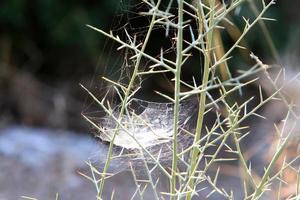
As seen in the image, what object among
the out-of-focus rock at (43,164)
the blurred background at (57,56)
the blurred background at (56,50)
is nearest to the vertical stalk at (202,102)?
the out-of-focus rock at (43,164)

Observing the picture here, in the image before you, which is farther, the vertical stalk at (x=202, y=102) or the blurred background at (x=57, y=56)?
the blurred background at (x=57, y=56)

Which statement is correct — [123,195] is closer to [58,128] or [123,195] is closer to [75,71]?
[58,128]

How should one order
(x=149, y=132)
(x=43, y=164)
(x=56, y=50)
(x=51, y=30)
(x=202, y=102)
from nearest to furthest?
(x=202, y=102) → (x=149, y=132) → (x=43, y=164) → (x=51, y=30) → (x=56, y=50)

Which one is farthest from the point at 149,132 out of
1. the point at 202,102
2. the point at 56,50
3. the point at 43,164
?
the point at 56,50

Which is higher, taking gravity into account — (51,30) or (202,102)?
(202,102)

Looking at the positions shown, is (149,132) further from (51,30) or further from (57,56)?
(57,56)

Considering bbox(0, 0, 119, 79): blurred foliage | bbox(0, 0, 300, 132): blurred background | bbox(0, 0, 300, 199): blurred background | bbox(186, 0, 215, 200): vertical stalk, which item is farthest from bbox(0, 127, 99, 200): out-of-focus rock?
bbox(186, 0, 215, 200): vertical stalk

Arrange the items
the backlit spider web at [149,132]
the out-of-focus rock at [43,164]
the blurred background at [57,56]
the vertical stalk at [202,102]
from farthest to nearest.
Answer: the blurred background at [57,56] → the out-of-focus rock at [43,164] → the backlit spider web at [149,132] → the vertical stalk at [202,102]

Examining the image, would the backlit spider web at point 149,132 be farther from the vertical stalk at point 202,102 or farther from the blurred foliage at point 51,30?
the blurred foliage at point 51,30

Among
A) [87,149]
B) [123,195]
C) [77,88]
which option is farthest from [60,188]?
[77,88]
